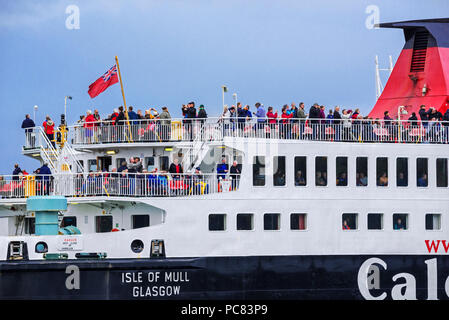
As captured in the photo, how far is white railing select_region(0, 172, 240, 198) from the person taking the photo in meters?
36.2

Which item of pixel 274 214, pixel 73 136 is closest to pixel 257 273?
pixel 274 214

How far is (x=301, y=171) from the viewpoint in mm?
37719

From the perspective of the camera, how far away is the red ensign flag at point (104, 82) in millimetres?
38750

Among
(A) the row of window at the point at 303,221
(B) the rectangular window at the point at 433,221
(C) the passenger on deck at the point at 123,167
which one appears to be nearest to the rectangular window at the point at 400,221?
(A) the row of window at the point at 303,221

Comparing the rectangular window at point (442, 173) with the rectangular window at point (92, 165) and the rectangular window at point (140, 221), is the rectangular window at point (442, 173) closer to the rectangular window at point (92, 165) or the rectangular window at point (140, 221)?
the rectangular window at point (140, 221)

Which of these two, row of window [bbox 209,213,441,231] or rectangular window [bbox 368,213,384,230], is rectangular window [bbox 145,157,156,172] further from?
rectangular window [bbox 368,213,384,230]

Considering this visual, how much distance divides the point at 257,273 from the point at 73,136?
802cm

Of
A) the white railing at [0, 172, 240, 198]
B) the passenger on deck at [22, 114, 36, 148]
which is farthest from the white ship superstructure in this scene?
the passenger on deck at [22, 114, 36, 148]

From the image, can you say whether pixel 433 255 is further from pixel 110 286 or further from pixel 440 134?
pixel 110 286

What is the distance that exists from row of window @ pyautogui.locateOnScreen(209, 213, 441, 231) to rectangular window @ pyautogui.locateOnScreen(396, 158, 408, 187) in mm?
1126

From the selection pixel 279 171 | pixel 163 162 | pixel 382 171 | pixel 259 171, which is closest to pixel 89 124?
pixel 163 162

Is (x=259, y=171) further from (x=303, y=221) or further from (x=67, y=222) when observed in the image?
(x=67, y=222)

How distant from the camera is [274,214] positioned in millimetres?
37156

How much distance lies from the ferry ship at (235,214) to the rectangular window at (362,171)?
3 centimetres
